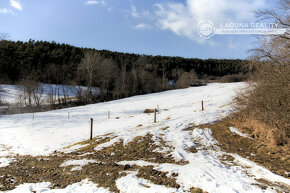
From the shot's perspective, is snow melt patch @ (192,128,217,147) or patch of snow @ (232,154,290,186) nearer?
patch of snow @ (232,154,290,186)

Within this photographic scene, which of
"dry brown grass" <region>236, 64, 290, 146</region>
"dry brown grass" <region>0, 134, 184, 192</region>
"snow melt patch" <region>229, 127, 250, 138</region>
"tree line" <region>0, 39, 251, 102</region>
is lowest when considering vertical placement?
"dry brown grass" <region>0, 134, 184, 192</region>

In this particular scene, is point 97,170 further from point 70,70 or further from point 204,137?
point 70,70

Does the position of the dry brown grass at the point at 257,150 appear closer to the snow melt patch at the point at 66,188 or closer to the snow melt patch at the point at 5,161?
the snow melt patch at the point at 66,188

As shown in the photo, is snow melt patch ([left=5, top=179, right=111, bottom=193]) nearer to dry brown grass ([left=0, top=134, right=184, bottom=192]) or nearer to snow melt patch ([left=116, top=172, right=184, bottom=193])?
dry brown grass ([left=0, top=134, right=184, bottom=192])

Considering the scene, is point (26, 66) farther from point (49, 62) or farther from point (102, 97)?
point (102, 97)

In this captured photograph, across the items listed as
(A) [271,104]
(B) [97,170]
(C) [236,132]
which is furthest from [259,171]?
(B) [97,170]

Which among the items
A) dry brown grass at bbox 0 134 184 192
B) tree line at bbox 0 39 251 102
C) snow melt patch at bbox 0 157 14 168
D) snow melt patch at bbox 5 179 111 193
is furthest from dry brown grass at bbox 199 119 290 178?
tree line at bbox 0 39 251 102

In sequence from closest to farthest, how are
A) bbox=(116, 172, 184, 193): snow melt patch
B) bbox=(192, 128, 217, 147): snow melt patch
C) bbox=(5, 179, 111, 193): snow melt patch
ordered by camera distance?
1. bbox=(116, 172, 184, 193): snow melt patch
2. bbox=(5, 179, 111, 193): snow melt patch
3. bbox=(192, 128, 217, 147): snow melt patch

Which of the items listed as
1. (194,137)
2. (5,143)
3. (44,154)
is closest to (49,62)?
(5,143)

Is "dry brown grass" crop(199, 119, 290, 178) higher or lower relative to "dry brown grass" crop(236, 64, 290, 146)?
lower

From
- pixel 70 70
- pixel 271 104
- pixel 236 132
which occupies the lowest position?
Answer: pixel 236 132

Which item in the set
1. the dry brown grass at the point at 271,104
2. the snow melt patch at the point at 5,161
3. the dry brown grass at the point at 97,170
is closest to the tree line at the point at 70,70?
the snow melt patch at the point at 5,161

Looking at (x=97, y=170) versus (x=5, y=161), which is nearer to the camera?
(x=97, y=170)

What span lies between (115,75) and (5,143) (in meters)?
41.7
